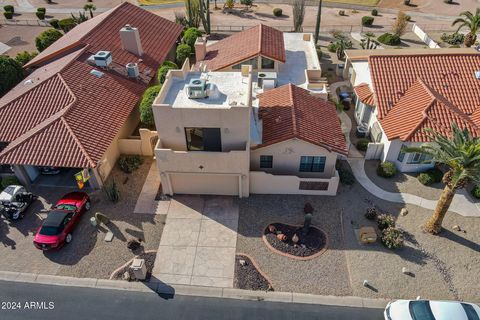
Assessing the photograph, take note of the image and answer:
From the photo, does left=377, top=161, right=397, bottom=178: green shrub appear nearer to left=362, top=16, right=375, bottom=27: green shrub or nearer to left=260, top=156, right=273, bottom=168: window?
left=260, top=156, right=273, bottom=168: window

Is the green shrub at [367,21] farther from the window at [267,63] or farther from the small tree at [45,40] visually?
the small tree at [45,40]

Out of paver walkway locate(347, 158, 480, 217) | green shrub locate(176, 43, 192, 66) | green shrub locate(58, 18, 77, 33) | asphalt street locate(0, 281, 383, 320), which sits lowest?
asphalt street locate(0, 281, 383, 320)

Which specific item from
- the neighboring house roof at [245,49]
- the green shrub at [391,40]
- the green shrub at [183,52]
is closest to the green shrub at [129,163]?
the neighboring house roof at [245,49]

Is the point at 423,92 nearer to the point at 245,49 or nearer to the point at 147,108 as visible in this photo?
the point at 245,49

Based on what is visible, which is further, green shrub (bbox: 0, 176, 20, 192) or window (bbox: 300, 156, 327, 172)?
green shrub (bbox: 0, 176, 20, 192)

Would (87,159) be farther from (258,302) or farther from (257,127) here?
(258,302)

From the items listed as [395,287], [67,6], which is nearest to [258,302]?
[395,287]

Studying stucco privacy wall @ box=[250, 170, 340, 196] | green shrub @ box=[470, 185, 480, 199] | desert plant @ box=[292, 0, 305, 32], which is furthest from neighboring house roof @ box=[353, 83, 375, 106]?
desert plant @ box=[292, 0, 305, 32]
